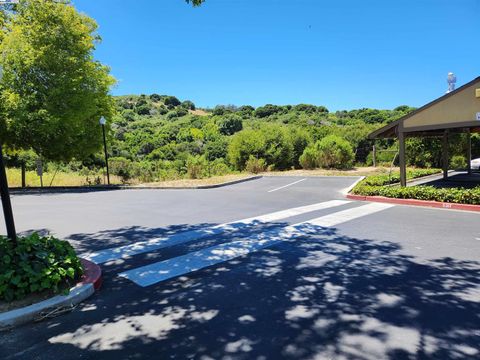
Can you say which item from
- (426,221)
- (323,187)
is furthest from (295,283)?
(323,187)

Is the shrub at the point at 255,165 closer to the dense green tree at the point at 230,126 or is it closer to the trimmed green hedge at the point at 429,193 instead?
the trimmed green hedge at the point at 429,193

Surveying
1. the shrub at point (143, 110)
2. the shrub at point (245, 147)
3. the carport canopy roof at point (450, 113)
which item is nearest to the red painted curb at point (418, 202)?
the carport canopy roof at point (450, 113)

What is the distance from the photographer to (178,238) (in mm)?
7473

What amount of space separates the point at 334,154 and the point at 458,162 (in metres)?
7.95

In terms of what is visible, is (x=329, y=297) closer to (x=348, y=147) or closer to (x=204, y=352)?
(x=204, y=352)

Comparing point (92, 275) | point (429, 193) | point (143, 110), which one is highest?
point (143, 110)

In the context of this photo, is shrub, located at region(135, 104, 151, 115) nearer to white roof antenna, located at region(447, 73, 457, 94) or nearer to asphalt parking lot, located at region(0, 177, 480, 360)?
white roof antenna, located at region(447, 73, 457, 94)

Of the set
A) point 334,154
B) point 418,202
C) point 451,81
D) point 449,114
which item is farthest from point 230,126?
point 418,202

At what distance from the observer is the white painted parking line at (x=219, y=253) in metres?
5.38

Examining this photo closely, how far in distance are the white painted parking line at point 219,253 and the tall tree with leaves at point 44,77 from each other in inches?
593

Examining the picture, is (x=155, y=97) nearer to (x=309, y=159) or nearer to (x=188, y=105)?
(x=188, y=105)

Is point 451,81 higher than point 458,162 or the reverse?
higher

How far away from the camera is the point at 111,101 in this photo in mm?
24453

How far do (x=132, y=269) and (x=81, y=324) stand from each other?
1723mm
